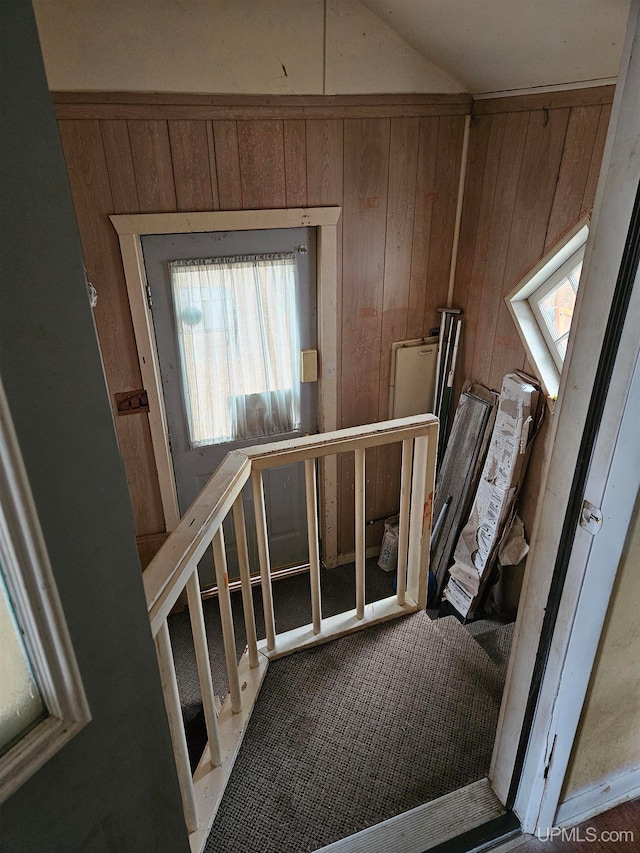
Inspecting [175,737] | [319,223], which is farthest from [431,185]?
[175,737]

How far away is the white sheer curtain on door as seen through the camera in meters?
2.87

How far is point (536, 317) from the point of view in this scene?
285cm

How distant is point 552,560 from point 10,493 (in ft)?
3.35

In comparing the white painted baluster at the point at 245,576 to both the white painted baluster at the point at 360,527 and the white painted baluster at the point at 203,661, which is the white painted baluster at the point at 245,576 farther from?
the white painted baluster at the point at 360,527

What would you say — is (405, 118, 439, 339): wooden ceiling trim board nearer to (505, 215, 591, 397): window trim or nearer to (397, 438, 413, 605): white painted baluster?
(505, 215, 591, 397): window trim

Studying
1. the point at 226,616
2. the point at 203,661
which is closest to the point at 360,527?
the point at 226,616

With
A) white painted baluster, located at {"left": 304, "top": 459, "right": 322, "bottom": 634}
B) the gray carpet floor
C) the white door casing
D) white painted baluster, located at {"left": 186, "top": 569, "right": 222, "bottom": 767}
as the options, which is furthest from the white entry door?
the white door casing

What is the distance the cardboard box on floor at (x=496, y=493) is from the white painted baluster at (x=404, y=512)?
120 cm

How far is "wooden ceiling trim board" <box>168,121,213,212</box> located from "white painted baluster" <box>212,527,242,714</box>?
1875 mm

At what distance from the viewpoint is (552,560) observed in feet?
3.70

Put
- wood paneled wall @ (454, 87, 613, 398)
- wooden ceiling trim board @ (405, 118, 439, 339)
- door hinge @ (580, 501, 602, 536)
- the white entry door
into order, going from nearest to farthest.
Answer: door hinge @ (580, 501, 602, 536) → wood paneled wall @ (454, 87, 613, 398) → the white entry door → wooden ceiling trim board @ (405, 118, 439, 339)

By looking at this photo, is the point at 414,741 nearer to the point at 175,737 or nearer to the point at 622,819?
the point at 622,819

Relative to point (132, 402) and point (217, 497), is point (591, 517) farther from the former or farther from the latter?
point (132, 402)

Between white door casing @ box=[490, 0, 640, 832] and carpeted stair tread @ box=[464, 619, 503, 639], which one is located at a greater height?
white door casing @ box=[490, 0, 640, 832]
